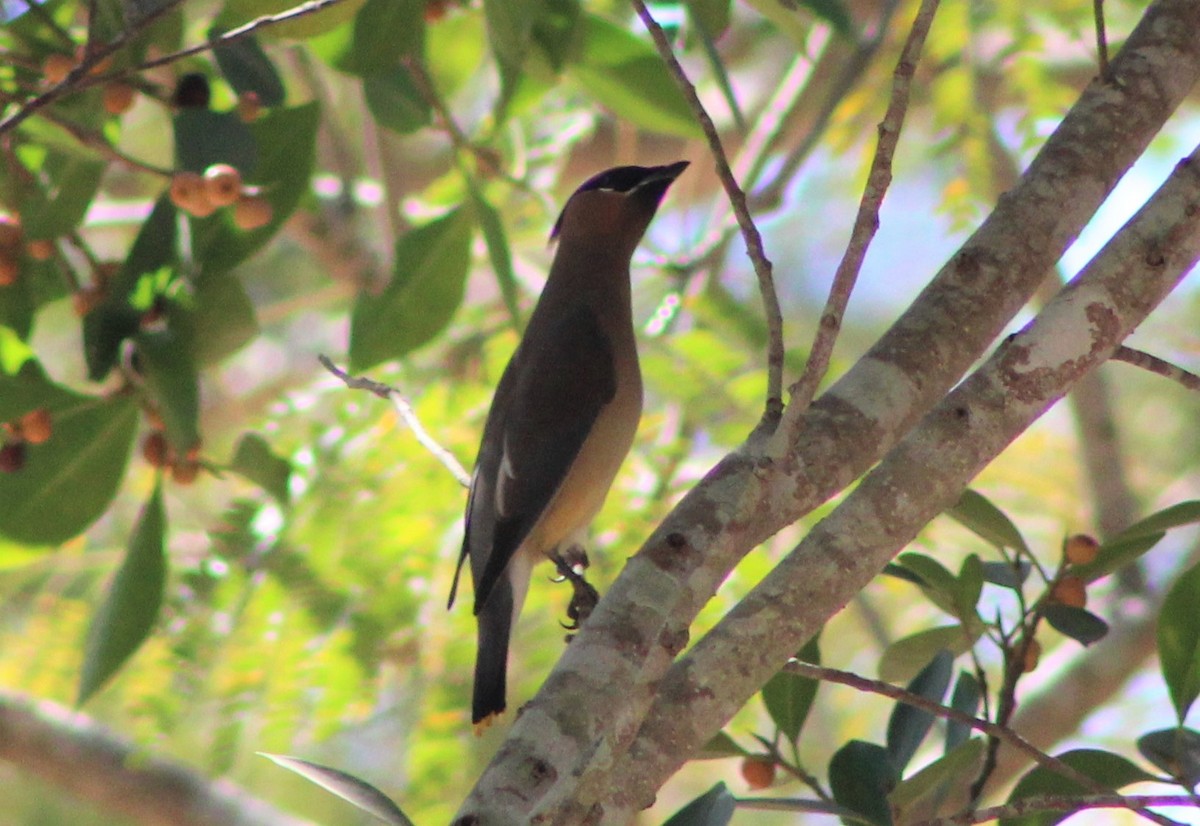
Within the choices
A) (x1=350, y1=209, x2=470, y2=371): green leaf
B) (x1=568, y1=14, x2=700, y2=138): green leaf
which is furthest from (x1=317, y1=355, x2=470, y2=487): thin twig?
(x1=568, y1=14, x2=700, y2=138): green leaf

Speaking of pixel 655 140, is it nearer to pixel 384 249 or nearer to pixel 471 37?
pixel 384 249

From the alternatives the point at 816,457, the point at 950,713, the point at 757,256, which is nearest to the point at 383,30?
the point at 757,256

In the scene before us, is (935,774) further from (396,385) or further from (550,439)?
(396,385)

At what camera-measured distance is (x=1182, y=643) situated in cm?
211

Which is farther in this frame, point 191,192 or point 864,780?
point 191,192

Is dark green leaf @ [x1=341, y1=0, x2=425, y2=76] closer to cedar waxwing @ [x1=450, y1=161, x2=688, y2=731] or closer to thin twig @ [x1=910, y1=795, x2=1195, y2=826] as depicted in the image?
cedar waxwing @ [x1=450, y1=161, x2=688, y2=731]

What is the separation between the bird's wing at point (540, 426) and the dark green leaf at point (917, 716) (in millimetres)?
1049

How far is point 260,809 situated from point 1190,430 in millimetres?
4606

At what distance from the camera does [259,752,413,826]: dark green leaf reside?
61.6 inches

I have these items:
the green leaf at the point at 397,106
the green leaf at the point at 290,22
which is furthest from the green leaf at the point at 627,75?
the green leaf at the point at 290,22

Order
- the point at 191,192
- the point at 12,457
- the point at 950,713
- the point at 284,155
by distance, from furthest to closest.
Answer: the point at 284,155 → the point at 12,457 → the point at 191,192 → the point at 950,713

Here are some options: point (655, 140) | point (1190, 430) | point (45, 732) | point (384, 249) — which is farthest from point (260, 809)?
point (1190, 430)

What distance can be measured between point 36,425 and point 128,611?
41cm

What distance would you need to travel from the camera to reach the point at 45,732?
13.1ft
